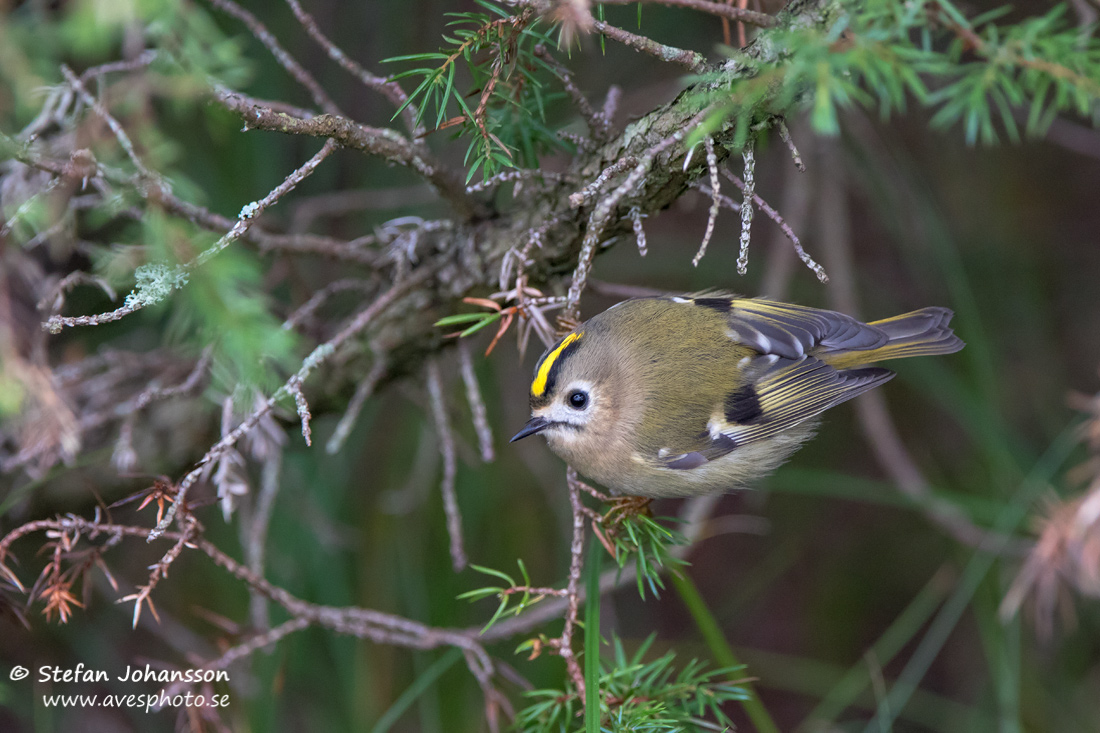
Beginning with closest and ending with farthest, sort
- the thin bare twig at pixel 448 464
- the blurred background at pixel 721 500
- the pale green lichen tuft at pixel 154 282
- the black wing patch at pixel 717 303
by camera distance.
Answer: the pale green lichen tuft at pixel 154 282
the thin bare twig at pixel 448 464
the black wing patch at pixel 717 303
the blurred background at pixel 721 500

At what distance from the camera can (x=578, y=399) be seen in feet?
5.06

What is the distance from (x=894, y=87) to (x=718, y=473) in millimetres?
898

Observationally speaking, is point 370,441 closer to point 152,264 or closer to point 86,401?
point 86,401

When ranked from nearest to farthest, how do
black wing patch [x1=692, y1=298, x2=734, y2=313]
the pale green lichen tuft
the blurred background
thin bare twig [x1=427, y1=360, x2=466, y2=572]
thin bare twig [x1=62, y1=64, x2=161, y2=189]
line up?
the pale green lichen tuft → thin bare twig [x1=62, y1=64, x2=161, y2=189] → thin bare twig [x1=427, y1=360, x2=466, y2=572] → black wing patch [x1=692, y1=298, x2=734, y2=313] → the blurred background

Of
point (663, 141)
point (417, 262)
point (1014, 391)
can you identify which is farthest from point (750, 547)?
point (663, 141)

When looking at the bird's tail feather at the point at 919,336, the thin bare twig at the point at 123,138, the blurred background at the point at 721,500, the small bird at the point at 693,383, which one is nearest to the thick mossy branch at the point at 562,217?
the small bird at the point at 693,383

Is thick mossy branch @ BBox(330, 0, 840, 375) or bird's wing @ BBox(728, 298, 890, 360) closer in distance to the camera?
thick mossy branch @ BBox(330, 0, 840, 375)

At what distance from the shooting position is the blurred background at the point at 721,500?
1.98m

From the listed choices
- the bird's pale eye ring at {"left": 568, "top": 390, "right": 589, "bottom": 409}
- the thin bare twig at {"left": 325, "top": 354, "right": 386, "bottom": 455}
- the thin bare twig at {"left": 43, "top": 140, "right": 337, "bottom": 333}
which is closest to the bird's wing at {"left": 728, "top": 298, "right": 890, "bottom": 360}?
the bird's pale eye ring at {"left": 568, "top": 390, "right": 589, "bottom": 409}

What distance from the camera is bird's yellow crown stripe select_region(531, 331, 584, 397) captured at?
1485mm

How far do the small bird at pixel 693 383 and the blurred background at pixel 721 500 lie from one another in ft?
1.61

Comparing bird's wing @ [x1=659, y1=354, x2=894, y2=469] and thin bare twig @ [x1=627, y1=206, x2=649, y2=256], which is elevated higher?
thin bare twig @ [x1=627, y1=206, x2=649, y2=256]

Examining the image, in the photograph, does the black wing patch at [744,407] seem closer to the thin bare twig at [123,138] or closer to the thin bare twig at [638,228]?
the thin bare twig at [638,228]

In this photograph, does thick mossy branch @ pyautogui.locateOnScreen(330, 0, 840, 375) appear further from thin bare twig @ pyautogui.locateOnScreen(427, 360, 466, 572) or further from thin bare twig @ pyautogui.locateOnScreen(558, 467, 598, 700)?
thin bare twig @ pyautogui.locateOnScreen(558, 467, 598, 700)
